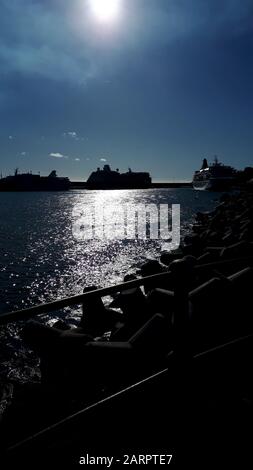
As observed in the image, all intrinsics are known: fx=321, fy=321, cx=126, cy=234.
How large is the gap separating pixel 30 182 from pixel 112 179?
44.2m

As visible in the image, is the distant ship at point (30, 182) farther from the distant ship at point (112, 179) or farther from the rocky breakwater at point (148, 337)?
the rocky breakwater at point (148, 337)

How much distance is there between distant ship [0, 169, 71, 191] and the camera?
172125 mm

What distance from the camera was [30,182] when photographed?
172 m

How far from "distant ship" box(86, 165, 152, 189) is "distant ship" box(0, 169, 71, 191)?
19846mm

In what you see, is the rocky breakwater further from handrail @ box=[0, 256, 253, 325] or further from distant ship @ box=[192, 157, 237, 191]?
distant ship @ box=[192, 157, 237, 191]

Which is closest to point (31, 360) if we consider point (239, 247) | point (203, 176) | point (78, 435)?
point (78, 435)

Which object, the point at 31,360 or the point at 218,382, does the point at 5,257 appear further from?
the point at 218,382

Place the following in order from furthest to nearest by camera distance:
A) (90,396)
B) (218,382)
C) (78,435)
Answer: (90,396)
(218,382)
(78,435)

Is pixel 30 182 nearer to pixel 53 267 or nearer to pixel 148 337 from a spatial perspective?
pixel 53 267

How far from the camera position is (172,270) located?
246 cm

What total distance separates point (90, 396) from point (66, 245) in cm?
1987

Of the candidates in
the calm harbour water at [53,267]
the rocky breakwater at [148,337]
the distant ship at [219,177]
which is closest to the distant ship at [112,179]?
the distant ship at [219,177]

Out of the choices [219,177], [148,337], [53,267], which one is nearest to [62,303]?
[148,337]

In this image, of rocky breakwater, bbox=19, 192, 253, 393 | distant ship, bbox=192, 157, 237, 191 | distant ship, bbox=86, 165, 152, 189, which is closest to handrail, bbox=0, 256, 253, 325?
rocky breakwater, bbox=19, 192, 253, 393
